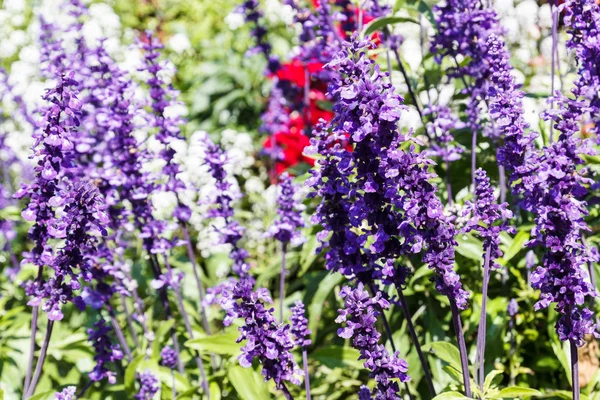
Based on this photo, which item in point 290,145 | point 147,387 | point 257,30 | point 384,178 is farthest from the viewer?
point 290,145

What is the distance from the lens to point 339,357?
3662mm

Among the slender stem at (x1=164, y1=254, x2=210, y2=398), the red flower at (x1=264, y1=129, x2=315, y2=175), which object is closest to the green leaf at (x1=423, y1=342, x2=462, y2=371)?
the slender stem at (x1=164, y1=254, x2=210, y2=398)

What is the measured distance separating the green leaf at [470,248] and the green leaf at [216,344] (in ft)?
3.98

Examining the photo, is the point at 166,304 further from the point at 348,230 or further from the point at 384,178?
the point at 384,178

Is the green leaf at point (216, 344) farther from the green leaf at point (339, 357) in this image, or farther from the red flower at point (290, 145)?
the red flower at point (290, 145)

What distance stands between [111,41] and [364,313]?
254 inches

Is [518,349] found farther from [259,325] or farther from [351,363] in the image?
[259,325]

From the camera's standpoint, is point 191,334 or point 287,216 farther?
point 191,334

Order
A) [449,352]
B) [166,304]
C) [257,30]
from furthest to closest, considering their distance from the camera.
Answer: [257,30]
[166,304]
[449,352]

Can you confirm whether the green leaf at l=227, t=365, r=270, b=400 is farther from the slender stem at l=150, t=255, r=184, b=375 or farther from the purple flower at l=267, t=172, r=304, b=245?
the purple flower at l=267, t=172, r=304, b=245

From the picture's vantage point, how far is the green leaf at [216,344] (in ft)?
11.4

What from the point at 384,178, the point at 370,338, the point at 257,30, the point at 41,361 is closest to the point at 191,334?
the point at 41,361

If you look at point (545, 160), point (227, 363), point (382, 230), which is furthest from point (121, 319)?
point (545, 160)

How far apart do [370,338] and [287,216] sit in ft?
3.71
